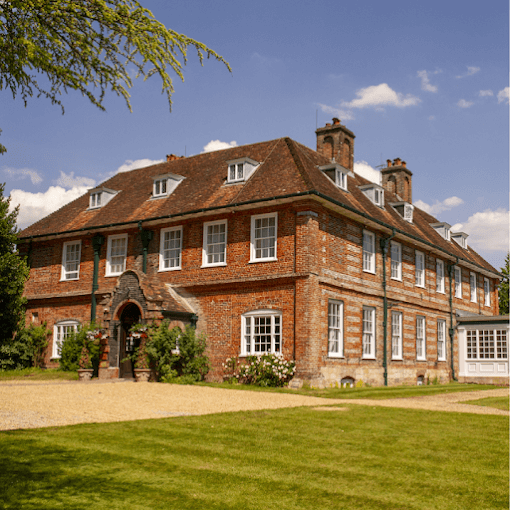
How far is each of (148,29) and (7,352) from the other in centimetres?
2223

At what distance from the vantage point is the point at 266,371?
67.3 feet

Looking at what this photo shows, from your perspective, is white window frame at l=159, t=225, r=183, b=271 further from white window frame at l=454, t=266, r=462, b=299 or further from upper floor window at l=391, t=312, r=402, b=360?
white window frame at l=454, t=266, r=462, b=299

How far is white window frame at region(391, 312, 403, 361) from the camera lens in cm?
2605

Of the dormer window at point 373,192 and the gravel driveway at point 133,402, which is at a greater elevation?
the dormer window at point 373,192

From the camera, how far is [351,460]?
26.0ft

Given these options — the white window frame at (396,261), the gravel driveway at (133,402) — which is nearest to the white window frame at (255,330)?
the gravel driveway at (133,402)

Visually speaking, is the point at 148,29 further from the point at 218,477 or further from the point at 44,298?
the point at 44,298

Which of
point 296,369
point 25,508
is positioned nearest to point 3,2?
point 25,508

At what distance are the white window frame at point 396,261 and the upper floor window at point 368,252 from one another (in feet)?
6.49

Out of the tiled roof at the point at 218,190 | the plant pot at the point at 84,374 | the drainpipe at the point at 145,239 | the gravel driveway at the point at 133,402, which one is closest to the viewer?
the gravel driveway at the point at 133,402

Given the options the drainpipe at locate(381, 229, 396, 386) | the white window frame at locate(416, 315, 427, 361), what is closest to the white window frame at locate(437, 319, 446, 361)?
the white window frame at locate(416, 315, 427, 361)

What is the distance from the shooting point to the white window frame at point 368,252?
24641 mm

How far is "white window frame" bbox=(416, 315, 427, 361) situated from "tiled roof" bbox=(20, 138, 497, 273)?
413 centimetres

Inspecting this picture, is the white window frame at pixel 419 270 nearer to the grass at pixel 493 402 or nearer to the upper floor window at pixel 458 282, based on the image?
the upper floor window at pixel 458 282
